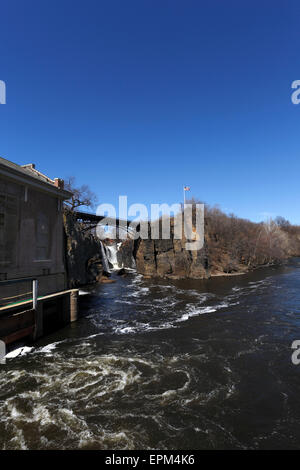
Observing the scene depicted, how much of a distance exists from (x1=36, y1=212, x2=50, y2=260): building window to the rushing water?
15.3 ft

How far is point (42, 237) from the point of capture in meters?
14.1

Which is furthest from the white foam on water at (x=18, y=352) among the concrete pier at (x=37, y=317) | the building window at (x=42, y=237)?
the building window at (x=42, y=237)

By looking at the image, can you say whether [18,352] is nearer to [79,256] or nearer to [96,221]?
[79,256]

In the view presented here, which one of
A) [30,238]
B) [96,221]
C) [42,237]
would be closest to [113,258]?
[96,221]

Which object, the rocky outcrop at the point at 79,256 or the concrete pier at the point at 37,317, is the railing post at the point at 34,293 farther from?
the rocky outcrop at the point at 79,256

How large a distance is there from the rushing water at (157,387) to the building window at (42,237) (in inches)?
183

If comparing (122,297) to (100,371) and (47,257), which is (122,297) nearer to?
(47,257)

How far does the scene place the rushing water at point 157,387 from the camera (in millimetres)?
5570

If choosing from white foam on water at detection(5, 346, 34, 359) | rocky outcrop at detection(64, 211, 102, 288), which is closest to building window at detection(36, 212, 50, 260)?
white foam on water at detection(5, 346, 34, 359)

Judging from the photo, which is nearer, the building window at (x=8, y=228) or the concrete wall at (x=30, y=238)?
the building window at (x=8, y=228)

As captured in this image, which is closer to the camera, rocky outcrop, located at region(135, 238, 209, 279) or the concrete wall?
the concrete wall

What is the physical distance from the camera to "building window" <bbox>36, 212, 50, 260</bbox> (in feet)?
45.3

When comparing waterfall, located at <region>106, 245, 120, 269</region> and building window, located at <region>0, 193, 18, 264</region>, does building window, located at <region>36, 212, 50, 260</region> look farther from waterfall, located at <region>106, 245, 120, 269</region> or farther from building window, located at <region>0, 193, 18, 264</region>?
waterfall, located at <region>106, 245, 120, 269</region>

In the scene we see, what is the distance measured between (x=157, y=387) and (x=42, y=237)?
10.6 meters
